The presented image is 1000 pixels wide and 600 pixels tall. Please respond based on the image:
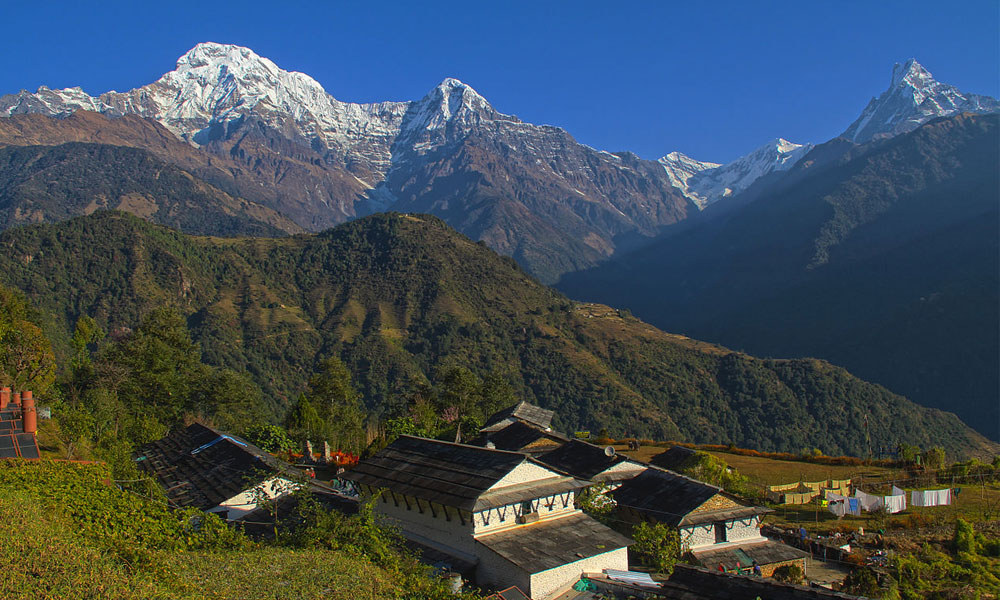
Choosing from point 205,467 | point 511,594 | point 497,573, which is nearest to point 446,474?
point 497,573

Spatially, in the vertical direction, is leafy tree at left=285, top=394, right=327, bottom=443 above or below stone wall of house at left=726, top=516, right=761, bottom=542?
above

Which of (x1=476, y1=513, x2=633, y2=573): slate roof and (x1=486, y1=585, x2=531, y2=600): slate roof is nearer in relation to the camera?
(x1=486, y1=585, x2=531, y2=600): slate roof

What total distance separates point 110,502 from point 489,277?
6814 inches

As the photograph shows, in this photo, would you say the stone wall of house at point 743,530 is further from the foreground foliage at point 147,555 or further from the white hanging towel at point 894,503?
the foreground foliage at point 147,555

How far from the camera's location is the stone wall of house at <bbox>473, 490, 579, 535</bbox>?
2053 cm

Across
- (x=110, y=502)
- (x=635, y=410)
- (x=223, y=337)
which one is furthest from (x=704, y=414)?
(x=110, y=502)

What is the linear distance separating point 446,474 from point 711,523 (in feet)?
37.3

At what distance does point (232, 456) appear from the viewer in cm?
2978

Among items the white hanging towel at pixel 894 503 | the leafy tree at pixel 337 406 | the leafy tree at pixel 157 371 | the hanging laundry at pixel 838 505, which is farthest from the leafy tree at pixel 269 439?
the white hanging towel at pixel 894 503

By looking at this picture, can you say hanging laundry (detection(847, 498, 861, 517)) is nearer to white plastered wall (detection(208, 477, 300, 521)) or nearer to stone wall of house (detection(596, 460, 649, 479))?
stone wall of house (detection(596, 460, 649, 479))

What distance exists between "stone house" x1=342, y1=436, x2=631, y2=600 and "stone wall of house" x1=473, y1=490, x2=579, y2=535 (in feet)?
0.10

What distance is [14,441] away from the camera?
1883cm

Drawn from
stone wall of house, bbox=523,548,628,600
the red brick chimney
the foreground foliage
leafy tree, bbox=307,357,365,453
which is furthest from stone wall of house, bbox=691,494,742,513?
leafy tree, bbox=307,357,365,453

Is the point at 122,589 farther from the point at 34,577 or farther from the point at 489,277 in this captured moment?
the point at 489,277
